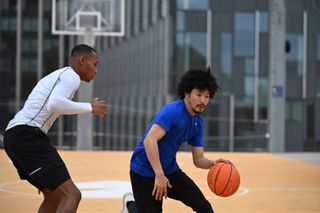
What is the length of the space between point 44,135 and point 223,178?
5.41ft

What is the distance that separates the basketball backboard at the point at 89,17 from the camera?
80.8 ft

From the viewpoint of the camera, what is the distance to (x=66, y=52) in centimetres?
4141

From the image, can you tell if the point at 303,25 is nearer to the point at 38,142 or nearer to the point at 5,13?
the point at 5,13

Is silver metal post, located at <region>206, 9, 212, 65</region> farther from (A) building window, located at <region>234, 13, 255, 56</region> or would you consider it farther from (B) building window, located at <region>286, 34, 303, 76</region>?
(B) building window, located at <region>286, 34, 303, 76</region>

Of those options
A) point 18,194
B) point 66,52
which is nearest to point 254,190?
point 18,194

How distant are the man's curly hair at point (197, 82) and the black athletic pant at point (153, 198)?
784mm

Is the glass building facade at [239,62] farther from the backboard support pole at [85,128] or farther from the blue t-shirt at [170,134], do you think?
the blue t-shirt at [170,134]

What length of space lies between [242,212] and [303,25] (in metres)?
30.3

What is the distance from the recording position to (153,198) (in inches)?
241

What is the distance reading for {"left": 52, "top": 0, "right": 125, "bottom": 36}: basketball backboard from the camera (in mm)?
24625

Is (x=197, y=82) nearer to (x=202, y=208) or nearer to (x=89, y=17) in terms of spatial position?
(x=202, y=208)

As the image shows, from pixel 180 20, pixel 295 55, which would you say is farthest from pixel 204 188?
pixel 295 55

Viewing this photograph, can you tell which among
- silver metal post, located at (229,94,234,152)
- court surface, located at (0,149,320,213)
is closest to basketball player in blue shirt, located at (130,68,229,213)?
court surface, located at (0,149,320,213)

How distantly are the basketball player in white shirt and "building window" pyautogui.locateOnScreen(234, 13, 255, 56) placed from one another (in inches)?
1282
